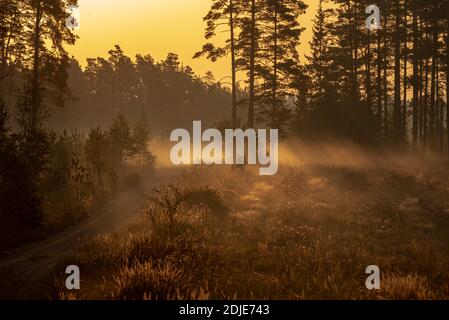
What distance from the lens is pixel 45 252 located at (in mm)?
11859

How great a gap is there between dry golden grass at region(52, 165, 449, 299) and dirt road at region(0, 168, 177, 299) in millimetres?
639

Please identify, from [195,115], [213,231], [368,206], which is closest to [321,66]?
[368,206]

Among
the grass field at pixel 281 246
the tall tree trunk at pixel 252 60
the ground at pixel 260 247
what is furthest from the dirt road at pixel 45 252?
the tall tree trunk at pixel 252 60

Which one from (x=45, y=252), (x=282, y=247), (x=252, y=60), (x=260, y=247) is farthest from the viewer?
(x=252, y=60)

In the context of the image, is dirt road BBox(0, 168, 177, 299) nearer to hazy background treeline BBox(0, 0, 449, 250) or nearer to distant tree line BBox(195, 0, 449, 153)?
hazy background treeline BBox(0, 0, 449, 250)

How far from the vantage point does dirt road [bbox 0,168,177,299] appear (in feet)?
28.1

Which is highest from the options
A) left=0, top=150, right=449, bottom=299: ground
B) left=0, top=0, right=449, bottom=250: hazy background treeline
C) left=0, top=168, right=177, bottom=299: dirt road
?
left=0, top=0, right=449, bottom=250: hazy background treeline

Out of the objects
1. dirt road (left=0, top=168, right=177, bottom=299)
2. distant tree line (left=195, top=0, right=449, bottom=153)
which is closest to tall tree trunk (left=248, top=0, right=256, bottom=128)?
distant tree line (left=195, top=0, right=449, bottom=153)

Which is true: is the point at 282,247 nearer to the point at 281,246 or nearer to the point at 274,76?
the point at 281,246

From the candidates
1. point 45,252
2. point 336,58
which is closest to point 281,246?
point 45,252

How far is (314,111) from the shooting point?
31641 millimetres

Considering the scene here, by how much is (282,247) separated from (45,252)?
6.36 m

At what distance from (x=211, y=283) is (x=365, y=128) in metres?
24.8
